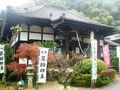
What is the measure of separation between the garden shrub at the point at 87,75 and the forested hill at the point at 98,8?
3844 cm

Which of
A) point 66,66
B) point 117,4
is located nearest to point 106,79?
point 66,66

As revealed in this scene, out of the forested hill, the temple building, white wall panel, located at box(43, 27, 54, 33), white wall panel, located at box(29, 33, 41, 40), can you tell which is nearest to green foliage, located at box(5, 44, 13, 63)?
the temple building

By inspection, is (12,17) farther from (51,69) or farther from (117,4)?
(117,4)

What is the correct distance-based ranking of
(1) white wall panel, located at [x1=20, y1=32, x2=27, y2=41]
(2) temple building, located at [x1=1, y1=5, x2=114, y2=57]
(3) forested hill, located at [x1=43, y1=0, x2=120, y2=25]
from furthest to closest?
(3) forested hill, located at [x1=43, y1=0, x2=120, y2=25] → (1) white wall panel, located at [x1=20, y1=32, x2=27, y2=41] → (2) temple building, located at [x1=1, y1=5, x2=114, y2=57]

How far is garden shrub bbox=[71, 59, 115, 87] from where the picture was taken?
51.0ft

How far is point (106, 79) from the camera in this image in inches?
633

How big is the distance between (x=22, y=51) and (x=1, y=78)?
2.97 meters

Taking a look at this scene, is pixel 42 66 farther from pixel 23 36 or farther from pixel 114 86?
pixel 23 36

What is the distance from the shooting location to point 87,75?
15.6m

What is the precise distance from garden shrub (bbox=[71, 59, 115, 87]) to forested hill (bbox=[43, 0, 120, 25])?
38438mm

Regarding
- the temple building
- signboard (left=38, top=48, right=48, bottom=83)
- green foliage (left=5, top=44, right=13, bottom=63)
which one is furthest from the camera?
the temple building

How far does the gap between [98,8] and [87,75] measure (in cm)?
4633

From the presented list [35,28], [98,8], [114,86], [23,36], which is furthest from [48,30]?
[98,8]

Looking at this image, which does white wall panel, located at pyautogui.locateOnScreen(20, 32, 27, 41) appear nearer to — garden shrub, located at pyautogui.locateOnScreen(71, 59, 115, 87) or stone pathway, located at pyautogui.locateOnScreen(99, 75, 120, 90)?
garden shrub, located at pyautogui.locateOnScreen(71, 59, 115, 87)
